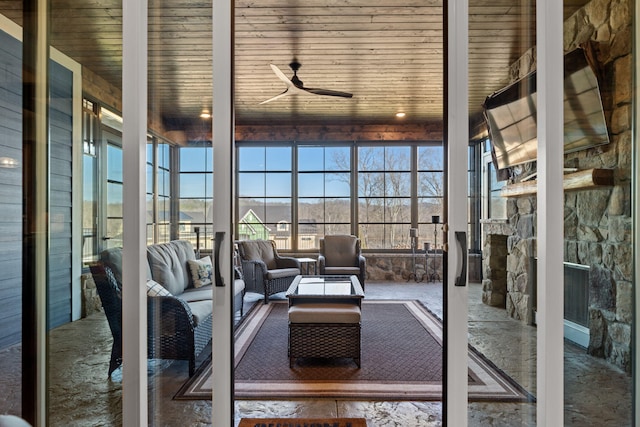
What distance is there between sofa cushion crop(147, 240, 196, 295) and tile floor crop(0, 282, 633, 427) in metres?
0.29

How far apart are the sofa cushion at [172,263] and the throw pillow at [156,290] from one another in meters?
0.02

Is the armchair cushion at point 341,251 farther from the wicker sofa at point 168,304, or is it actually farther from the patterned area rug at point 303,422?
the wicker sofa at point 168,304

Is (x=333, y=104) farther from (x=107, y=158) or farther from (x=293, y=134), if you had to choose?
(x=107, y=158)

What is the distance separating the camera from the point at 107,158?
136cm

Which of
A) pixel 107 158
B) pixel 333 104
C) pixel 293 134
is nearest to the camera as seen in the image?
pixel 107 158

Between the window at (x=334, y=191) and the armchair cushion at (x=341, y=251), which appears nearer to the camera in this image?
the armchair cushion at (x=341, y=251)

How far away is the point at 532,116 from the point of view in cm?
136

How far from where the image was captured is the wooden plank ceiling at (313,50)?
1.38m

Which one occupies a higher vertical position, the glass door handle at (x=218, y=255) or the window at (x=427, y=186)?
the window at (x=427, y=186)

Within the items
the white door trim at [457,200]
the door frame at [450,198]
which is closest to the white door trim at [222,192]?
the door frame at [450,198]

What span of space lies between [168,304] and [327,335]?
1.35 metres

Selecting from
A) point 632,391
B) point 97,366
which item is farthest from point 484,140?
point 97,366

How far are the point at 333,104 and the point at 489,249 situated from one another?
4216 millimetres

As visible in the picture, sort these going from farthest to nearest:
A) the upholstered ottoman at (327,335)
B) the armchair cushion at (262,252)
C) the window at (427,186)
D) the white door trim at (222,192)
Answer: the window at (427,186) → the armchair cushion at (262,252) → the upholstered ottoman at (327,335) → the white door trim at (222,192)
